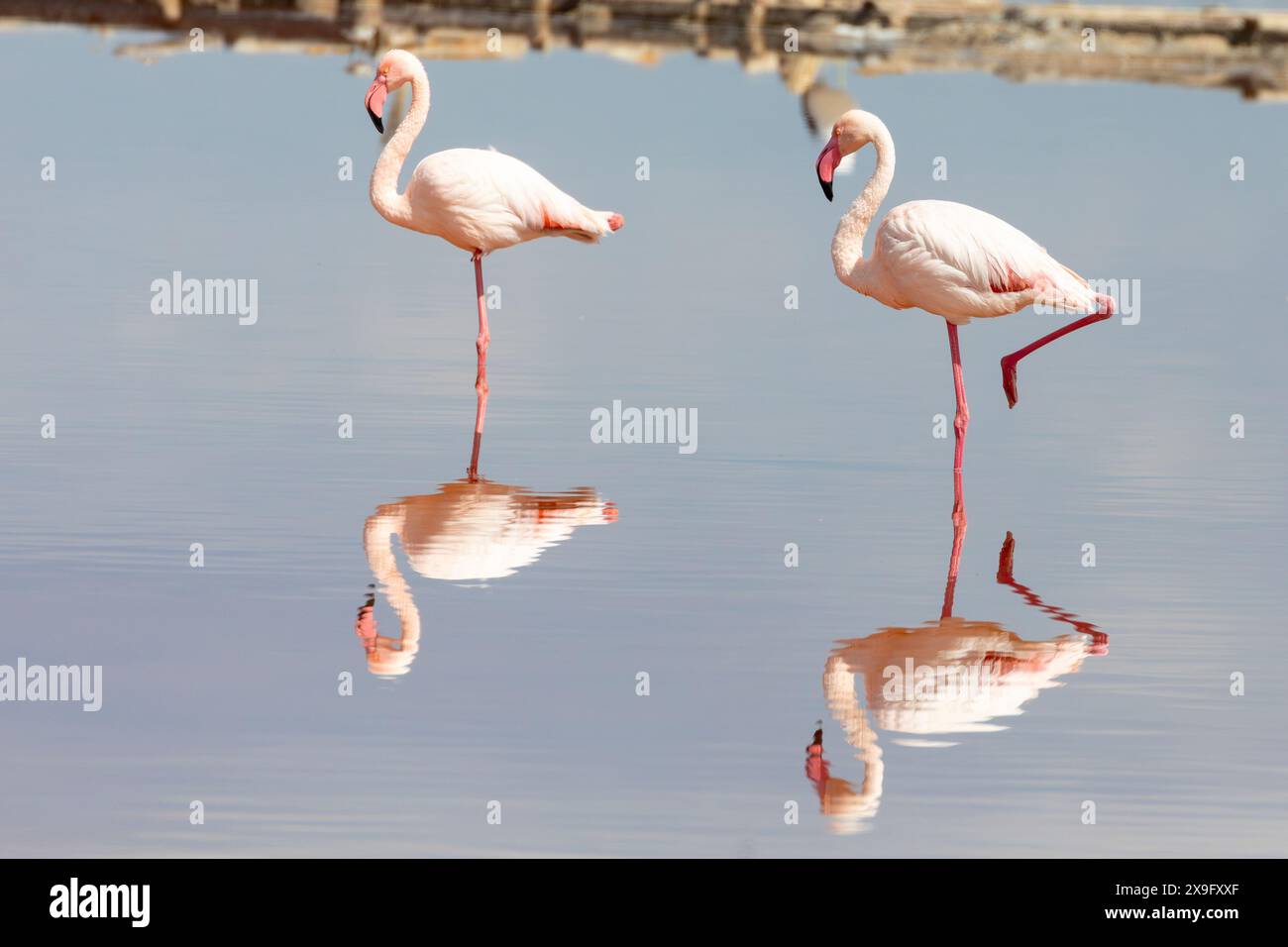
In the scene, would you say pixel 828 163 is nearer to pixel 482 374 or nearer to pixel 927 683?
pixel 482 374

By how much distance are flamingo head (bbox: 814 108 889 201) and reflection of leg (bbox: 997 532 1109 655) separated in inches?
92.7

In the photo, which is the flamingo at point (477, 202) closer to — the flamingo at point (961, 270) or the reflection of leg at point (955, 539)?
the flamingo at point (961, 270)

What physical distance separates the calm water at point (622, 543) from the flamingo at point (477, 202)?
24.3 inches

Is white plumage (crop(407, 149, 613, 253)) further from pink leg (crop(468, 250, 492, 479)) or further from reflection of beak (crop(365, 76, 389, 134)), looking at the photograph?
reflection of beak (crop(365, 76, 389, 134))

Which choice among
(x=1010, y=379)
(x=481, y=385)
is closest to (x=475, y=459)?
(x=481, y=385)

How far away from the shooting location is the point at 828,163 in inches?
432

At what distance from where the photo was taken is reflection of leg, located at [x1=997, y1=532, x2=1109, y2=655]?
25.7 ft

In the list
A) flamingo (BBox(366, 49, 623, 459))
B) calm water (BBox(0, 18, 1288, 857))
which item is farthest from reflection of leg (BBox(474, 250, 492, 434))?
flamingo (BBox(366, 49, 623, 459))

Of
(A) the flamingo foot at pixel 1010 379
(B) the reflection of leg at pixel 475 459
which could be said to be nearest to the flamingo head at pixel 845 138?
(A) the flamingo foot at pixel 1010 379

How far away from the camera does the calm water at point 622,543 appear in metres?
6.18

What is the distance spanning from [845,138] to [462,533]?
3225mm

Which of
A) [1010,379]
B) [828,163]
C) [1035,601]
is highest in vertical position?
[828,163]
